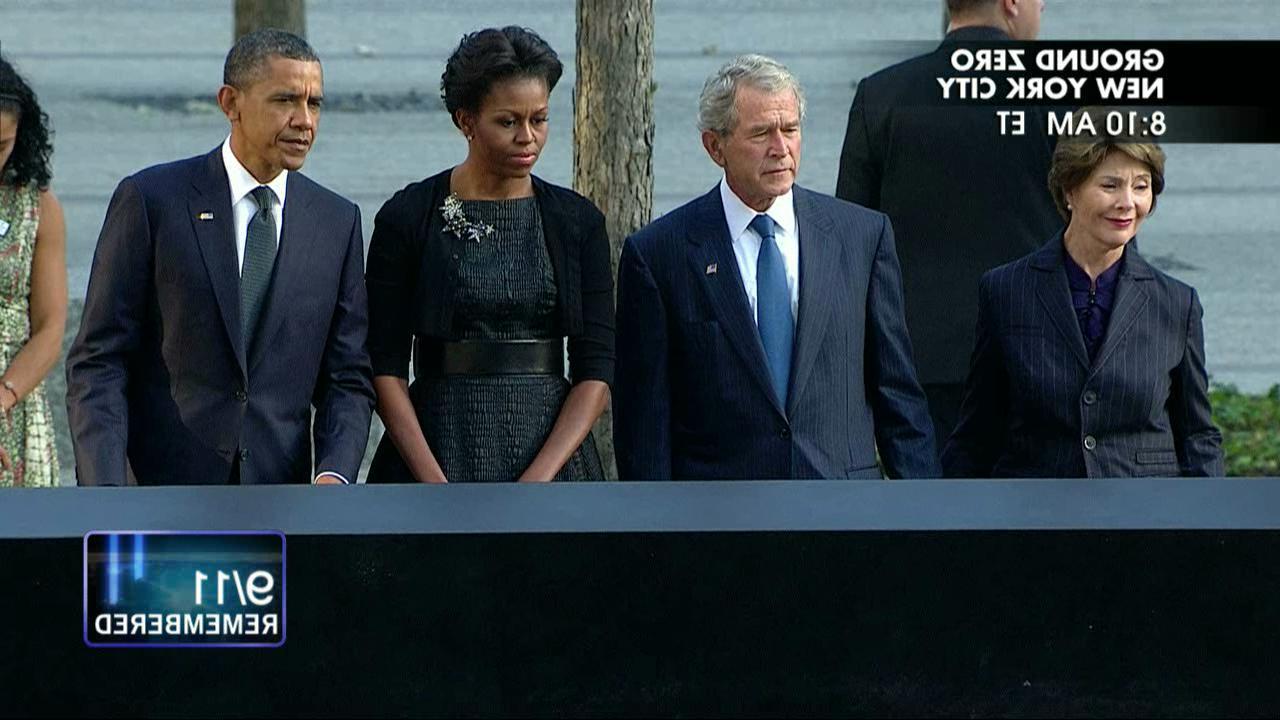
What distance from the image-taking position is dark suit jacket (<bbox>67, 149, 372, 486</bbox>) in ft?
12.6

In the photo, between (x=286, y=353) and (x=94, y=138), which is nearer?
(x=286, y=353)

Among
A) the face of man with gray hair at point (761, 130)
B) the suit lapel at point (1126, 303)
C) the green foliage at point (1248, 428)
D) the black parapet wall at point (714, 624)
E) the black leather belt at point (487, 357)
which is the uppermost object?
the face of man with gray hair at point (761, 130)

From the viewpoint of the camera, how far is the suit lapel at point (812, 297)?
12.9ft

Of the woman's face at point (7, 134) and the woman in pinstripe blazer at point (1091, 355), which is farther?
the woman's face at point (7, 134)

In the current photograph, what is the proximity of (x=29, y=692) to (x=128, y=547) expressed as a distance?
0.59ft

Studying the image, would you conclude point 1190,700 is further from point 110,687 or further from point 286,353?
point 286,353

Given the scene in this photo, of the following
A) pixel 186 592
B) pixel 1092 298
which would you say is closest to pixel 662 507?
pixel 186 592

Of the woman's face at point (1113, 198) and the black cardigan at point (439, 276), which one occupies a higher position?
the woman's face at point (1113, 198)

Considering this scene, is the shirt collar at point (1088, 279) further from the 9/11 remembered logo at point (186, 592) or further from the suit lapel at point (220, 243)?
the 9/11 remembered logo at point (186, 592)

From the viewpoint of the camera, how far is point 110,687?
2164 millimetres

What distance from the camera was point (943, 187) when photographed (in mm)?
4758

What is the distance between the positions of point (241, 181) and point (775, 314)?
3.51 ft

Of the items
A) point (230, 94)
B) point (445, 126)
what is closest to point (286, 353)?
point (230, 94)

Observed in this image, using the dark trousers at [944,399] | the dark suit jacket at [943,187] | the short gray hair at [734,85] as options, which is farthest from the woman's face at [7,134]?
the dark trousers at [944,399]
